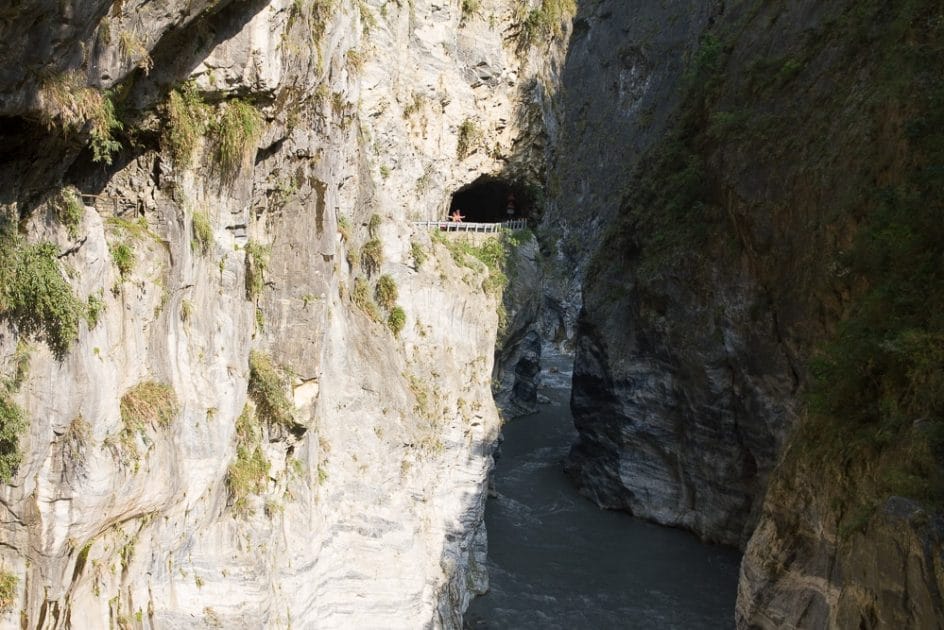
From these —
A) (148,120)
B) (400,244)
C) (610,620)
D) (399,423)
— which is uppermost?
(148,120)

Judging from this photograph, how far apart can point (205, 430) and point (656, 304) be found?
59.1ft

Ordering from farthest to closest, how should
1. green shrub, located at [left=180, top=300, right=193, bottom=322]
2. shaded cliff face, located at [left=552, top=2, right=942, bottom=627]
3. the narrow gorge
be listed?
shaded cliff face, located at [left=552, top=2, right=942, bottom=627] → green shrub, located at [left=180, top=300, right=193, bottom=322] → the narrow gorge

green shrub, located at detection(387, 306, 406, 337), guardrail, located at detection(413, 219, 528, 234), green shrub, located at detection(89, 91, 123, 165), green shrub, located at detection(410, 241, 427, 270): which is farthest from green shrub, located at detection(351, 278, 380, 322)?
green shrub, located at detection(89, 91, 123, 165)

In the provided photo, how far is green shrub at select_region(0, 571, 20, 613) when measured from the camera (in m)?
9.06

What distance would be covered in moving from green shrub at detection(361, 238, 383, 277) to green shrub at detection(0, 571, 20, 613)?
31.1 feet

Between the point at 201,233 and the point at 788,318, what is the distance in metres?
15.0

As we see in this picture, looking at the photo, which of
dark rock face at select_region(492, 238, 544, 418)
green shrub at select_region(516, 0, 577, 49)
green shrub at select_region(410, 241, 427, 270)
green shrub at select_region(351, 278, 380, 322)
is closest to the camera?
green shrub at select_region(351, 278, 380, 322)

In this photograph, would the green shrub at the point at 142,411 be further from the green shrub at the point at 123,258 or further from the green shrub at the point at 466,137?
the green shrub at the point at 466,137

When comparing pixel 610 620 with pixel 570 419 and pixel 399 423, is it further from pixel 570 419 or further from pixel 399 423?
pixel 570 419

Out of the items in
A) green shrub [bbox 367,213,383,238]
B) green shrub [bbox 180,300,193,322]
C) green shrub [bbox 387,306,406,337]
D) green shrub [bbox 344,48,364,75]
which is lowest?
green shrub [bbox 387,306,406,337]

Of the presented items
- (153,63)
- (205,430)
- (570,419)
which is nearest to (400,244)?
(205,430)

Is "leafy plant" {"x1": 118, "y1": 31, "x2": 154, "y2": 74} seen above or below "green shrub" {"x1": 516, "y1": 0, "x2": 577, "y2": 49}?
below

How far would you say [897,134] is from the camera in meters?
16.2

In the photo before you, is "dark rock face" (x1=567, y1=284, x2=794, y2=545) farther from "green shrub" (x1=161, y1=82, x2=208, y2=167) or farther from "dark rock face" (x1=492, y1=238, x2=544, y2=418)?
"green shrub" (x1=161, y1=82, x2=208, y2=167)
